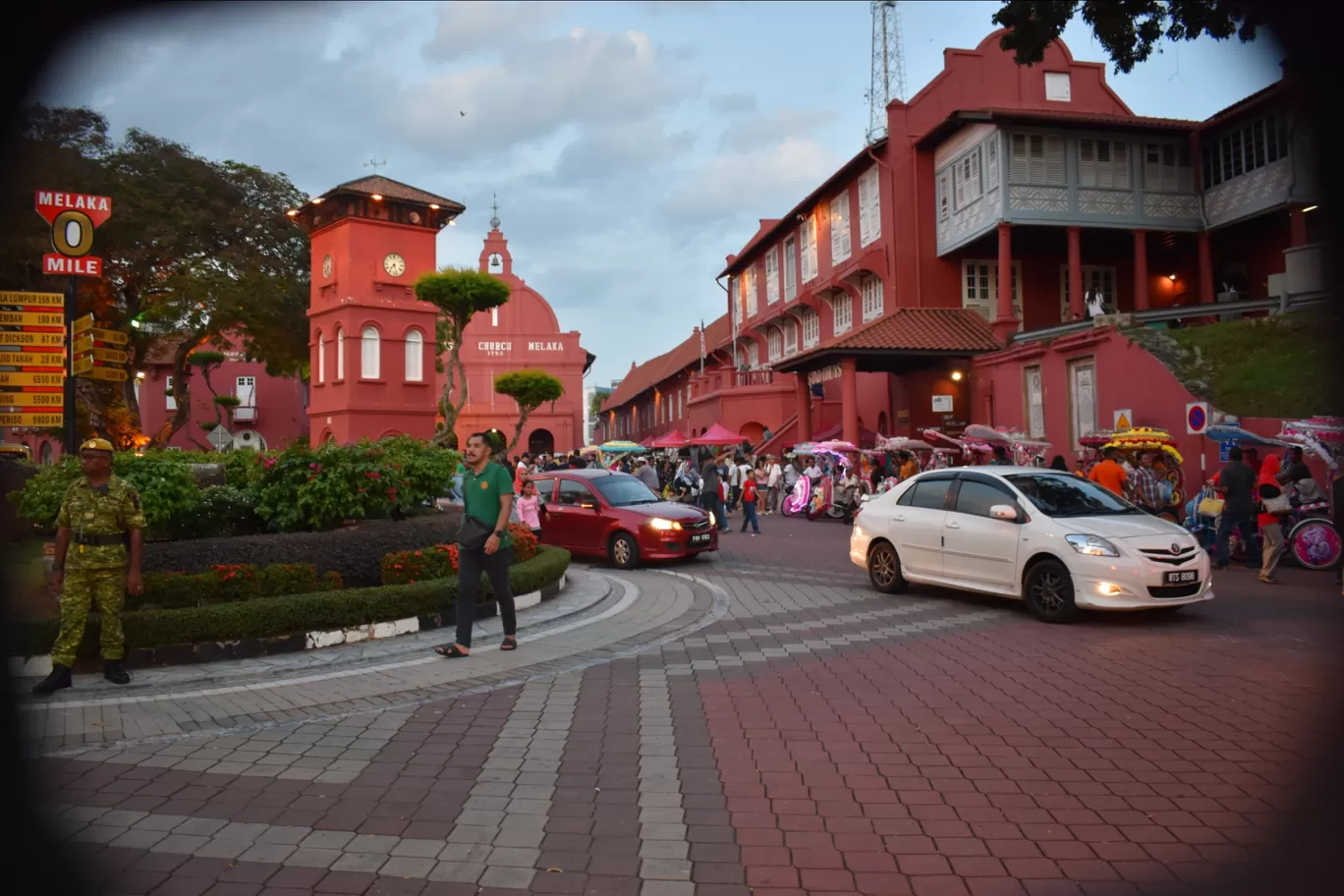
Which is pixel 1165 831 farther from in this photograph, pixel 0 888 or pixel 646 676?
pixel 0 888

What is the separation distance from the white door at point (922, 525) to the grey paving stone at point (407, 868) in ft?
26.5

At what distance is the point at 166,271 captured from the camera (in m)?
23.9

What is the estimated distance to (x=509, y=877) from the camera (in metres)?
3.60

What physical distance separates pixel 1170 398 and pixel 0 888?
19.1 meters

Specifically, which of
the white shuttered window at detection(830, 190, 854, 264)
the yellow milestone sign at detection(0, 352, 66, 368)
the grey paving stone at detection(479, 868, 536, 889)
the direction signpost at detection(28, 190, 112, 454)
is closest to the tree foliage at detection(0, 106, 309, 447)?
the yellow milestone sign at detection(0, 352, 66, 368)

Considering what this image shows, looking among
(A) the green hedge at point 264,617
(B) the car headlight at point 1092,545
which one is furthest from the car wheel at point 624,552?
(B) the car headlight at point 1092,545

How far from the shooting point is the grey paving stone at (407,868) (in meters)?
3.63

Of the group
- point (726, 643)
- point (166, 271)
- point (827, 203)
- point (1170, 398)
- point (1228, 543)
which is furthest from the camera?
point (827, 203)

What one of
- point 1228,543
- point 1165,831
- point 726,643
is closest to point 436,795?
point 1165,831

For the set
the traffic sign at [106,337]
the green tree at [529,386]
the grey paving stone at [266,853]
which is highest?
the green tree at [529,386]

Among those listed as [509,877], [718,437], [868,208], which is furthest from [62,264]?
[868,208]

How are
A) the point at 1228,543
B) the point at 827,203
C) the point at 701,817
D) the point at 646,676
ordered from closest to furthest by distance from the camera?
the point at 701,817 → the point at 646,676 → the point at 1228,543 → the point at 827,203

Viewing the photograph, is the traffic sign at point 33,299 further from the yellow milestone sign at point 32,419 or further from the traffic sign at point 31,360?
the yellow milestone sign at point 32,419

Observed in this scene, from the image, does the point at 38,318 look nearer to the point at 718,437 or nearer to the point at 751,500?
the point at 751,500
